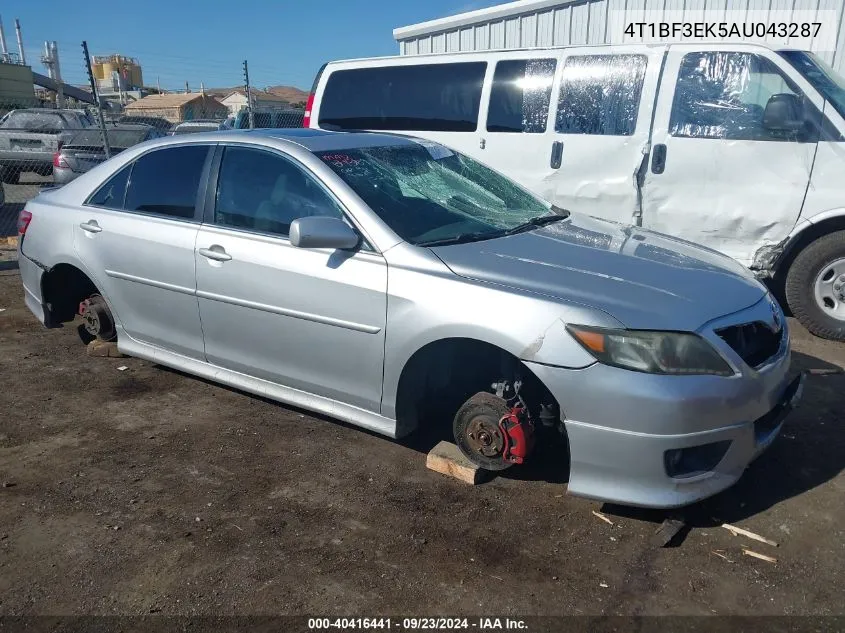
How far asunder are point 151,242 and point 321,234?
4.60 ft

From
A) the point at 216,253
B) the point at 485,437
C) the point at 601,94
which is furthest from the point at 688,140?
the point at 216,253

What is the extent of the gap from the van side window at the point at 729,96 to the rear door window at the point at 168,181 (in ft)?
12.2

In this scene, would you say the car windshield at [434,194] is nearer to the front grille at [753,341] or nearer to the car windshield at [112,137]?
the front grille at [753,341]

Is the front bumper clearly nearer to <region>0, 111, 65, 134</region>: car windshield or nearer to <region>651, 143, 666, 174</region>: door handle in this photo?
<region>651, 143, 666, 174</region>: door handle

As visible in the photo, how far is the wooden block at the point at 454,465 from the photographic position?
11.0 feet

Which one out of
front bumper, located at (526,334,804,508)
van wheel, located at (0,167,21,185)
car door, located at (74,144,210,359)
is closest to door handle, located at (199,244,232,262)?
car door, located at (74,144,210,359)

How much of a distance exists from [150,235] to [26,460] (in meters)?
1.39

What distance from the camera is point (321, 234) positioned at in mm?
3232

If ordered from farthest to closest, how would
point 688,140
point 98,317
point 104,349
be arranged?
point 688,140
point 104,349
point 98,317

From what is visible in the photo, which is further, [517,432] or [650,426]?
[517,432]

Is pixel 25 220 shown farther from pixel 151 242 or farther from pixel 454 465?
pixel 454 465

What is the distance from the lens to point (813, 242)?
5.32m

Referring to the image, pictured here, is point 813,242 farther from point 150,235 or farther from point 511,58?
point 150,235

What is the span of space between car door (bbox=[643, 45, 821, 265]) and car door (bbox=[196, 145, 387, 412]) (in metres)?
3.34
